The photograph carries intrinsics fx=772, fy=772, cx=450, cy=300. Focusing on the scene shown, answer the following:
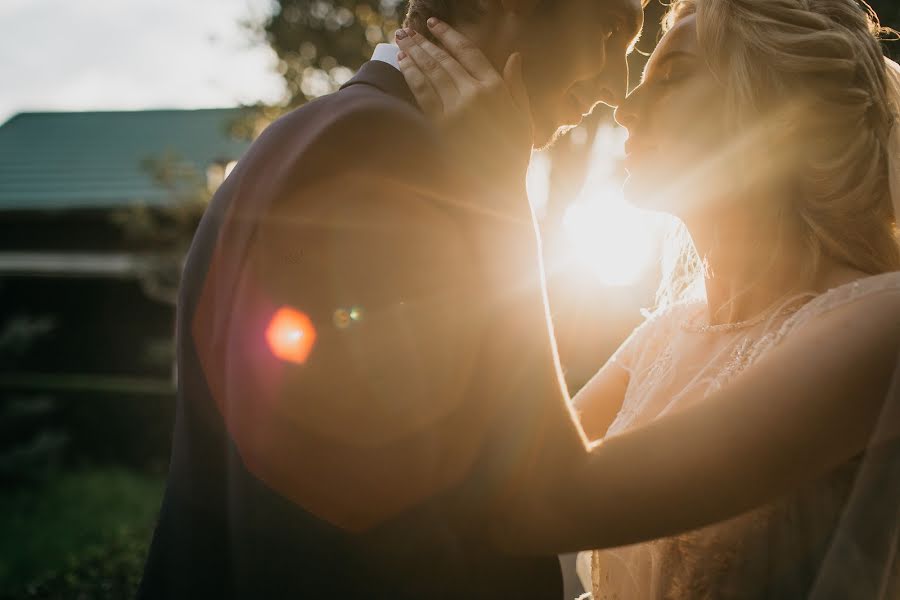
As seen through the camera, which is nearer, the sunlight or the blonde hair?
the blonde hair

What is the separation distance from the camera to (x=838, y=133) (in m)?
2.43

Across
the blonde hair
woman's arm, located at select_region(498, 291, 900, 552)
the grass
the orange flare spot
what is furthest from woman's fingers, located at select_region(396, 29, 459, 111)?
the grass

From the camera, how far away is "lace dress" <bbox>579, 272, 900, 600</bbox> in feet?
6.98

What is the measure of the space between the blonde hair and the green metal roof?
60.9 feet

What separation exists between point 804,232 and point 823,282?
0.64 feet

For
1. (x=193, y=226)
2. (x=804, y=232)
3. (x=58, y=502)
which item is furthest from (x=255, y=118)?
(x=804, y=232)

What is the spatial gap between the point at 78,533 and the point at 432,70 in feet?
32.5

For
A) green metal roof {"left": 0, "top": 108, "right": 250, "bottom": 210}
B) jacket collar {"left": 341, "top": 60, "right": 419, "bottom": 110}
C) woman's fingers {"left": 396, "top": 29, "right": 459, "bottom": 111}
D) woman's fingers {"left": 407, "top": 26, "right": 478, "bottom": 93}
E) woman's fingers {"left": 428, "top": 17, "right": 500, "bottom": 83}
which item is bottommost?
green metal roof {"left": 0, "top": 108, "right": 250, "bottom": 210}

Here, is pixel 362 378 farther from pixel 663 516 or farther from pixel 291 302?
pixel 663 516

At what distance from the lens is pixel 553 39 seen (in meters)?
2.19

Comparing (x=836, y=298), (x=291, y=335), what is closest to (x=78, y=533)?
(x=291, y=335)

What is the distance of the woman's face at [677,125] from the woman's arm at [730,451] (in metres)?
0.80

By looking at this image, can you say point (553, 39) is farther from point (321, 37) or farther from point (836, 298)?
point (321, 37)

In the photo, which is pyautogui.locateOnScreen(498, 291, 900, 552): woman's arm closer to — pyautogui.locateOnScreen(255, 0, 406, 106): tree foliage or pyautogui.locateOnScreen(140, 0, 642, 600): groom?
pyautogui.locateOnScreen(140, 0, 642, 600): groom
